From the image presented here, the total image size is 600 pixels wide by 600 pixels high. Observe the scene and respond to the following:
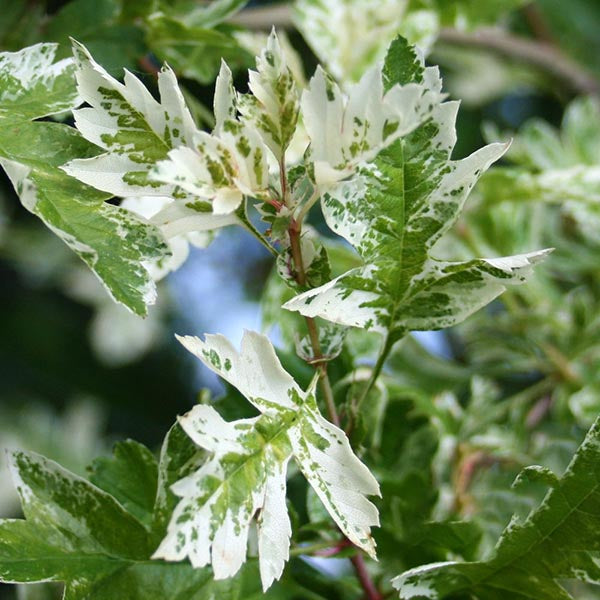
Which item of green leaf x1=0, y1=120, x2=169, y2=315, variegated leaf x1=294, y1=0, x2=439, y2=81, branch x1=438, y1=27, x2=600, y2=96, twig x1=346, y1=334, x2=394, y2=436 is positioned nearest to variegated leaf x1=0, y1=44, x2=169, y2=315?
green leaf x1=0, y1=120, x2=169, y2=315

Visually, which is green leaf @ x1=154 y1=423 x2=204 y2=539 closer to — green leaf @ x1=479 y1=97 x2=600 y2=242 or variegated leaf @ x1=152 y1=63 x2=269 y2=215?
variegated leaf @ x1=152 y1=63 x2=269 y2=215

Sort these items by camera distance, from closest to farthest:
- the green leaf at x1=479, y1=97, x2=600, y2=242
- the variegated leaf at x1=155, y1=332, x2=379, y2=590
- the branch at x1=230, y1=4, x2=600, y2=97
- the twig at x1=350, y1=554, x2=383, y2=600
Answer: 1. the variegated leaf at x1=155, y1=332, x2=379, y2=590
2. the twig at x1=350, y1=554, x2=383, y2=600
3. the green leaf at x1=479, y1=97, x2=600, y2=242
4. the branch at x1=230, y1=4, x2=600, y2=97

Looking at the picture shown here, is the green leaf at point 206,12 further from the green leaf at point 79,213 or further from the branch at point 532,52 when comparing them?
the branch at point 532,52

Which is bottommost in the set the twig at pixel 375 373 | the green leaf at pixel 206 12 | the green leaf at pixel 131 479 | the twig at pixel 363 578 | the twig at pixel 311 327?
the twig at pixel 363 578

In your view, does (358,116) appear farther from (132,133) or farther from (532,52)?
(532,52)

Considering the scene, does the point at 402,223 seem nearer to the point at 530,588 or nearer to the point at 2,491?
the point at 530,588

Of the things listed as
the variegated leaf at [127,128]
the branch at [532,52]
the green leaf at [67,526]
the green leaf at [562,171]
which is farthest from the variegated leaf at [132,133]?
the branch at [532,52]
